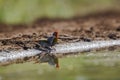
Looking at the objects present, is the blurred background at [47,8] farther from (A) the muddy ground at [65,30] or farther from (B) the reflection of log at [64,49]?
(B) the reflection of log at [64,49]

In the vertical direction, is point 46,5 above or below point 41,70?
above

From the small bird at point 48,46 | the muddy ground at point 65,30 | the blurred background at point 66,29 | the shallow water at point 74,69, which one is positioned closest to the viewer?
the shallow water at point 74,69

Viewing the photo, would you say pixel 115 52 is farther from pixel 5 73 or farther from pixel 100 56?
pixel 5 73

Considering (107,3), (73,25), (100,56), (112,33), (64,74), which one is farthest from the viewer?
(107,3)

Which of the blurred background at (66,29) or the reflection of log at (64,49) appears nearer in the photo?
the blurred background at (66,29)

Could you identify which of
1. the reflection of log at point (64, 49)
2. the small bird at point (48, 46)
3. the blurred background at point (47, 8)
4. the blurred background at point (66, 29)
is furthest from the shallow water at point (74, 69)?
the blurred background at point (47, 8)

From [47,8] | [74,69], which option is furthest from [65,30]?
[74,69]

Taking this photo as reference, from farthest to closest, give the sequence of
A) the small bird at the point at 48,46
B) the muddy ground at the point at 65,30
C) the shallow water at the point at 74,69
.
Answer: the muddy ground at the point at 65,30 → the small bird at the point at 48,46 → the shallow water at the point at 74,69

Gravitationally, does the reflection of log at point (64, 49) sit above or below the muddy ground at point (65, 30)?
below

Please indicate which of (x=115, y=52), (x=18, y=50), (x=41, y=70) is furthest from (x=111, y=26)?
(x=41, y=70)
